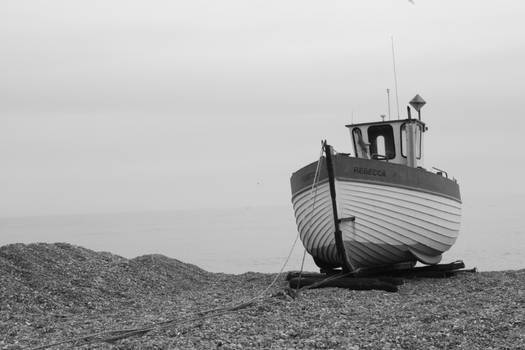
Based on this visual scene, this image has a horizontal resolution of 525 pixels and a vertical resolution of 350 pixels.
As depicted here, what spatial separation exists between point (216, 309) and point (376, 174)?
4867 mm

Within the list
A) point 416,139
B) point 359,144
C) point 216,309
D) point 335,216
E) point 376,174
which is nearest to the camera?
point 216,309

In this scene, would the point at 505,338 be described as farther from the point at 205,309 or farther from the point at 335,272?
the point at 335,272

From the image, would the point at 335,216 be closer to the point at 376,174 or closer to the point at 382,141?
the point at 376,174

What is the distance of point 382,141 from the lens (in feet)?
53.9

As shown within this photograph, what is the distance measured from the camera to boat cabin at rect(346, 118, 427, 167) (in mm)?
16188

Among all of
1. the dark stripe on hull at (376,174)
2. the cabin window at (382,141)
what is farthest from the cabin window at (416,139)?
the dark stripe on hull at (376,174)

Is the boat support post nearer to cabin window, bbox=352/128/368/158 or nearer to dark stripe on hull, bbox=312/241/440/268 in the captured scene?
dark stripe on hull, bbox=312/241/440/268

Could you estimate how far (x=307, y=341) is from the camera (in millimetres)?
8039

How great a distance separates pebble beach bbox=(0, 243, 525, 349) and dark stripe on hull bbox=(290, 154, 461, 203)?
1.95 metres

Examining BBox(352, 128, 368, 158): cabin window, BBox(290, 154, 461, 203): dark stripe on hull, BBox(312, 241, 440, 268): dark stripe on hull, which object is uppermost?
BBox(352, 128, 368, 158): cabin window

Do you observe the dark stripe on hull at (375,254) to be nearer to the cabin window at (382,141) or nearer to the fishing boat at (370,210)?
the fishing boat at (370,210)

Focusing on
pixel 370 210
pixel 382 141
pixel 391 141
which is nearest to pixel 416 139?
pixel 391 141

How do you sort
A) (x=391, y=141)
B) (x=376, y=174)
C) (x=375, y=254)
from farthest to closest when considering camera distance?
(x=391, y=141) → (x=375, y=254) → (x=376, y=174)

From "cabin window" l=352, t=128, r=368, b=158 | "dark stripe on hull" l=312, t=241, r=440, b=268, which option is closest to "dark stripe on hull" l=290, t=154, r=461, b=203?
"dark stripe on hull" l=312, t=241, r=440, b=268
